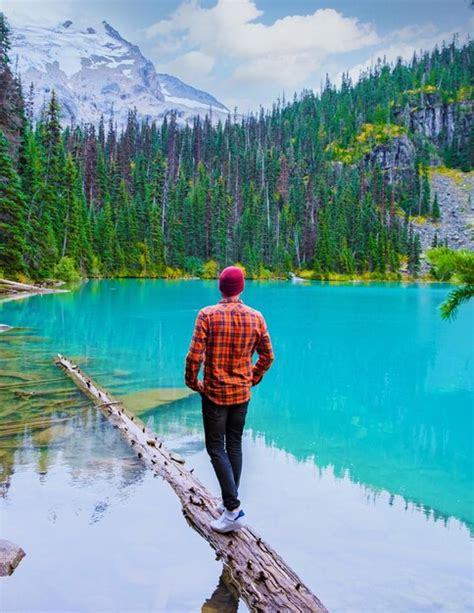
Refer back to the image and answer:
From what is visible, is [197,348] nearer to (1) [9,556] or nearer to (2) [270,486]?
(1) [9,556]

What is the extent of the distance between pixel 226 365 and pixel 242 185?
101498mm

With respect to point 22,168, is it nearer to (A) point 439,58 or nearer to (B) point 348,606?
(B) point 348,606

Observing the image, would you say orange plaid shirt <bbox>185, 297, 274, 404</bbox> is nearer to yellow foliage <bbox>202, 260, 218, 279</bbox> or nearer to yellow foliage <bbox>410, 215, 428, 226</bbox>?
yellow foliage <bbox>202, 260, 218, 279</bbox>

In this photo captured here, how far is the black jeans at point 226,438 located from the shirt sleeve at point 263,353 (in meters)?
0.34

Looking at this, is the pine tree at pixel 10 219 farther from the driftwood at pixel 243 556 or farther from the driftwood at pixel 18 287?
the driftwood at pixel 243 556

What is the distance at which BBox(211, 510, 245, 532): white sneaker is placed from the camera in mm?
4668

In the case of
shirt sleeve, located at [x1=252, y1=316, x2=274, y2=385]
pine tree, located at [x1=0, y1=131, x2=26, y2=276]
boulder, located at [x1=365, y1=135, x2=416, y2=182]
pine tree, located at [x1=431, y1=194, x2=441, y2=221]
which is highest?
boulder, located at [x1=365, y1=135, x2=416, y2=182]

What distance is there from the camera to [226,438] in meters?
4.67

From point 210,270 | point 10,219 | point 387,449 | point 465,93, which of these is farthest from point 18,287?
point 465,93

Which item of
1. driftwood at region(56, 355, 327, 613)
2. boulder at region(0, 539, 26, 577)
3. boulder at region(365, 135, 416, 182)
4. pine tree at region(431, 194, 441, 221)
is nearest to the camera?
driftwood at region(56, 355, 327, 613)

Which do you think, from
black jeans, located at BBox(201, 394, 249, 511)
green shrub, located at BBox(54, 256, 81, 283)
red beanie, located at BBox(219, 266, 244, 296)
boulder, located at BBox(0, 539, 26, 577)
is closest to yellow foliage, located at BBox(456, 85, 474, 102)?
green shrub, located at BBox(54, 256, 81, 283)

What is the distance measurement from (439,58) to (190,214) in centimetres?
11318

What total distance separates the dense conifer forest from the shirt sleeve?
29.8m

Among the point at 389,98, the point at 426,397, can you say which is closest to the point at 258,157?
the point at 389,98
